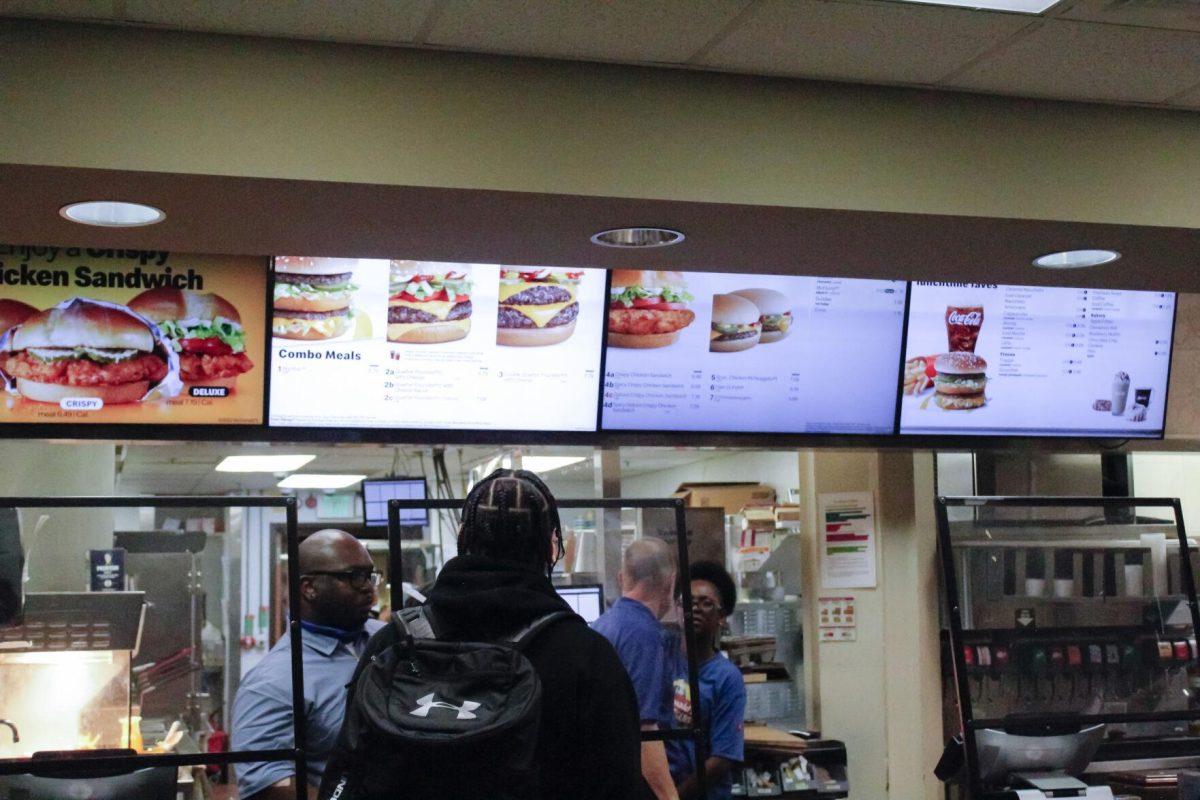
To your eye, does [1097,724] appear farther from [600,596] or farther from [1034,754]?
[600,596]

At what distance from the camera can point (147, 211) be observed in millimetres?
3141

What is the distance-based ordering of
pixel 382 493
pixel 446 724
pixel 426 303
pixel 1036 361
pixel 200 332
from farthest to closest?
1. pixel 382 493
2. pixel 1036 361
3. pixel 426 303
4. pixel 200 332
5. pixel 446 724

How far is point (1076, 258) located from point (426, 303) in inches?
82.9

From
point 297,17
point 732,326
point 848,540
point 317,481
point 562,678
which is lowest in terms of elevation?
point 317,481

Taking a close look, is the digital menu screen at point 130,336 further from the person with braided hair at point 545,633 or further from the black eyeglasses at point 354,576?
the person with braided hair at point 545,633

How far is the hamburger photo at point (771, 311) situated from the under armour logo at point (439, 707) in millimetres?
2910

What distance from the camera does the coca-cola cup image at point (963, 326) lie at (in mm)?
5016

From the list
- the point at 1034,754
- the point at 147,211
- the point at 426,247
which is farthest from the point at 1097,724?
the point at 147,211

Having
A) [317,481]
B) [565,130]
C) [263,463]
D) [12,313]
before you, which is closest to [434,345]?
[12,313]

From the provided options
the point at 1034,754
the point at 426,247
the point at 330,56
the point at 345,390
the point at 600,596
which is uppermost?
the point at 330,56

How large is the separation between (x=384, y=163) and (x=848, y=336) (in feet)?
7.95

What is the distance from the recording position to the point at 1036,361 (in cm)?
514

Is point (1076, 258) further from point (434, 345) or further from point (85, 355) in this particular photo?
point (85, 355)

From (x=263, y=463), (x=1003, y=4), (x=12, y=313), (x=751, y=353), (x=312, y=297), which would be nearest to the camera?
(x=1003, y=4)
